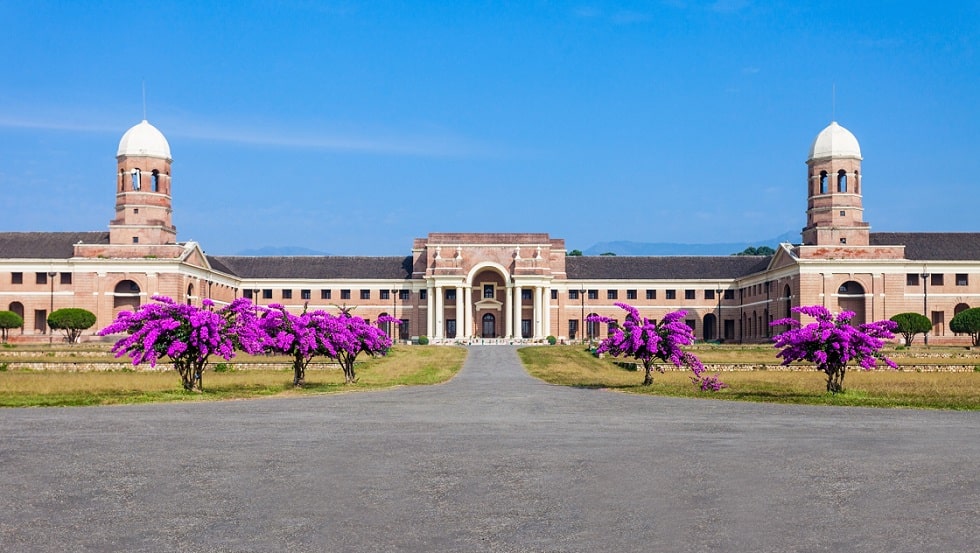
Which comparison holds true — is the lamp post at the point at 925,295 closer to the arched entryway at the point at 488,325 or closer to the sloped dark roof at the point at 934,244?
the sloped dark roof at the point at 934,244

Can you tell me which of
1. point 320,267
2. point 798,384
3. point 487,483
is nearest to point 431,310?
point 320,267

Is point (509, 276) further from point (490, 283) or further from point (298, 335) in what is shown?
point (298, 335)

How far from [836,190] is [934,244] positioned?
36.8ft

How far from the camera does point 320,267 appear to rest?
105 meters

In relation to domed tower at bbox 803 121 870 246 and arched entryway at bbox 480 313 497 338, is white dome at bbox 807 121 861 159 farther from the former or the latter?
arched entryway at bbox 480 313 497 338

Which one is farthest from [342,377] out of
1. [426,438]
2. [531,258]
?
[531,258]

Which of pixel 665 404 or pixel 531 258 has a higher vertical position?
pixel 531 258

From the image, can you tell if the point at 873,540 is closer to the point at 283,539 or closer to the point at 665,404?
the point at 283,539

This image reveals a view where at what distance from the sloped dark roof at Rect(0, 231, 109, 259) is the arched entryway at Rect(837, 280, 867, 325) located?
→ 57097mm

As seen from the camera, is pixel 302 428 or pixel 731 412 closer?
pixel 302 428

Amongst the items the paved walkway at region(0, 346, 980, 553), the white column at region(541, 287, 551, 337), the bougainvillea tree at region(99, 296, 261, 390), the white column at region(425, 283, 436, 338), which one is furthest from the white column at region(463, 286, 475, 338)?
the paved walkway at region(0, 346, 980, 553)

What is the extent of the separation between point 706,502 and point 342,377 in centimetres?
3203

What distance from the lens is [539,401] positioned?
28906 mm

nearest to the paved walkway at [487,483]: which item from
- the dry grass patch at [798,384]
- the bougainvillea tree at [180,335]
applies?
the dry grass patch at [798,384]
